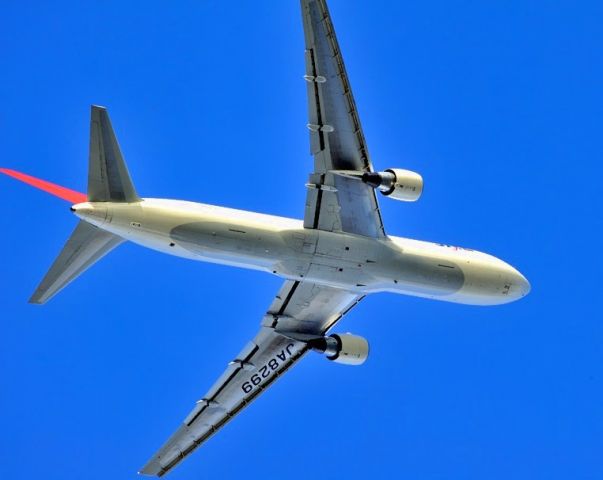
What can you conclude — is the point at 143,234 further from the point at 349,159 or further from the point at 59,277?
the point at 349,159

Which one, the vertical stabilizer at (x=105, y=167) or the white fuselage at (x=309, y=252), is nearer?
the vertical stabilizer at (x=105, y=167)

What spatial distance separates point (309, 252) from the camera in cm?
4072

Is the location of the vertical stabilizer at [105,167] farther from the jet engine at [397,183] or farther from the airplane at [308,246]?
the jet engine at [397,183]

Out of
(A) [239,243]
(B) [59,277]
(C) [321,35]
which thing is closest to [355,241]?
(A) [239,243]

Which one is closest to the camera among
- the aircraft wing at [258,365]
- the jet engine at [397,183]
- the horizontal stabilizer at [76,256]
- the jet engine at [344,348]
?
the horizontal stabilizer at [76,256]

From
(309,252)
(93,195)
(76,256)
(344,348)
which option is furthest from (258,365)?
(93,195)

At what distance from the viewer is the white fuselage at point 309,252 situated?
1513 inches

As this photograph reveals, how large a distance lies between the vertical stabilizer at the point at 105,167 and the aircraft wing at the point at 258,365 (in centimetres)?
866

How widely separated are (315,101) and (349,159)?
2.54m

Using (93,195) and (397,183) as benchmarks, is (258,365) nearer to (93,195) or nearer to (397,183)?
(397,183)

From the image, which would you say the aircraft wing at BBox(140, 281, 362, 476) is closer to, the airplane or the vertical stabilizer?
the airplane

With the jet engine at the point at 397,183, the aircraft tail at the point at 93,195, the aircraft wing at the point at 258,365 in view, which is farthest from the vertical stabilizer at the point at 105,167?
the aircraft wing at the point at 258,365

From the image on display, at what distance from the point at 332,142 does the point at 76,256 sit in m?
9.56

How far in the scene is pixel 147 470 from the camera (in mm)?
46062
